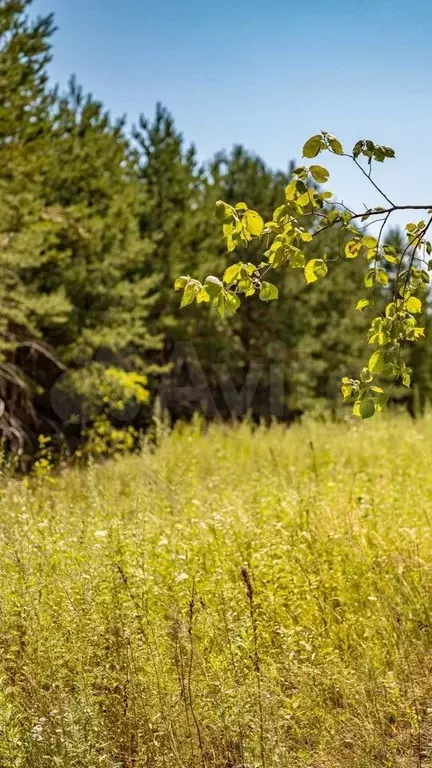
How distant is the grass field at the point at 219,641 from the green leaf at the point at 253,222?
1357mm

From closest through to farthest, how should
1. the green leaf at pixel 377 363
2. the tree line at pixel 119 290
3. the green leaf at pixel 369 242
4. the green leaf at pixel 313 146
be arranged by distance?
the green leaf at pixel 313 146 → the green leaf at pixel 377 363 → the green leaf at pixel 369 242 → the tree line at pixel 119 290

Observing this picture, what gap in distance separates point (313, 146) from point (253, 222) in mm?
361

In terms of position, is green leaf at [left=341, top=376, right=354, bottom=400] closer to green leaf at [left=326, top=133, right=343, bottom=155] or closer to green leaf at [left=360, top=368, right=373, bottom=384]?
green leaf at [left=360, top=368, right=373, bottom=384]

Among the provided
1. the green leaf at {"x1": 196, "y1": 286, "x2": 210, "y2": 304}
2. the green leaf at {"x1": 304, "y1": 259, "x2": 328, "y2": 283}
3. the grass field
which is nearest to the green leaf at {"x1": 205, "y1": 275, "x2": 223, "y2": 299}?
the green leaf at {"x1": 196, "y1": 286, "x2": 210, "y2": 304}

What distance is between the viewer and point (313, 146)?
257 centimetres

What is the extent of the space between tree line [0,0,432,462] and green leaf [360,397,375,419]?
17.5ft

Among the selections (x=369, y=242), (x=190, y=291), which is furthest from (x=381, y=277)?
(x=190, y=291)

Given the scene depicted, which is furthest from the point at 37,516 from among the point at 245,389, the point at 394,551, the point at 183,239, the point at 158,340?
the point at 245,389

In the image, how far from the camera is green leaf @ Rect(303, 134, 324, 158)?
8.41ft

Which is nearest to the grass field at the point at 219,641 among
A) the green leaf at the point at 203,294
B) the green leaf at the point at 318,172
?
the green leaf at the point at 203,294

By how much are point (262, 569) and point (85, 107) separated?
48.8ft

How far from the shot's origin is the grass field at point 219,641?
2811 mm

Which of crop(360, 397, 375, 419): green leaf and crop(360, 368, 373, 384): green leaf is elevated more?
crop(360, 368, 373, 384): green leaf

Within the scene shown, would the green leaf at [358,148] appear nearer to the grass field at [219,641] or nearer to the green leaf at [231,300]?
the green leaf at [231,300]
